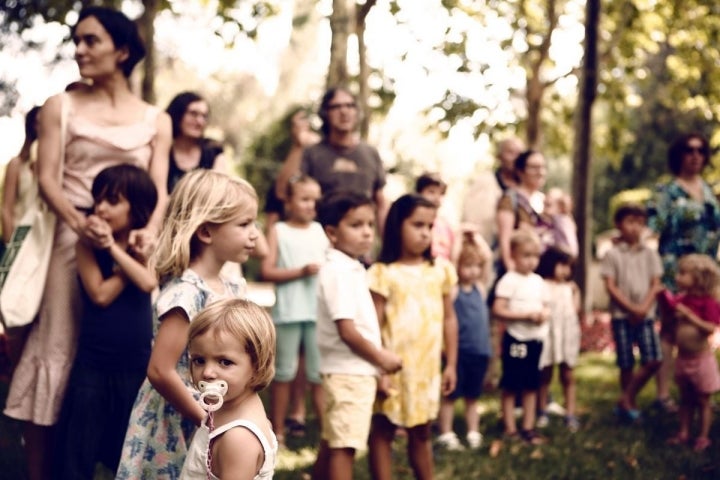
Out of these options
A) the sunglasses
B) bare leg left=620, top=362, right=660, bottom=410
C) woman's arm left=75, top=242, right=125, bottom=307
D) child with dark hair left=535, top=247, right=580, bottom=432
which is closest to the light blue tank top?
child with dark hair left=535, top=247, right=580, bottom=432

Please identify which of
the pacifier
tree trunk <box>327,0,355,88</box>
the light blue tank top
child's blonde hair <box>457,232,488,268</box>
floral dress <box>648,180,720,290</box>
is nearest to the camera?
the pacifier

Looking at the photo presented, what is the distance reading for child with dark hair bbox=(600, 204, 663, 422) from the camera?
6.98 meters

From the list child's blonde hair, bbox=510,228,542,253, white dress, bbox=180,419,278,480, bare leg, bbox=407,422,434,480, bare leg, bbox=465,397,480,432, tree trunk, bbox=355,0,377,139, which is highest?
tree trunk, bbox=355,0,377,139

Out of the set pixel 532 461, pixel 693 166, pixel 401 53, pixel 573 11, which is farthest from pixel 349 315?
pixel 573 11

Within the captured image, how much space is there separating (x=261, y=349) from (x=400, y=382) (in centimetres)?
208

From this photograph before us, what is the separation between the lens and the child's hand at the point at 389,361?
166 inches

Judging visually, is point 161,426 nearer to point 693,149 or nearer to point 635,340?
point 635,340

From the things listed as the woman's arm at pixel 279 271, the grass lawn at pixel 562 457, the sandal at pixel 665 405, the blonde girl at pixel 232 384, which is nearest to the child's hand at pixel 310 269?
the woman's arm at pixel 279 271

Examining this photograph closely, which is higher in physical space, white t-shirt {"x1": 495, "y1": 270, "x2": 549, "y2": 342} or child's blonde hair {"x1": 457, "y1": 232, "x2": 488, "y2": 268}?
child's blonde hair {"x1": 457, "y1": 232, "x2": 488, "y2": 268}

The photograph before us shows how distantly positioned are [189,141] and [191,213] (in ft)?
8.69

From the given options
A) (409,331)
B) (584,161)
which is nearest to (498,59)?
(584,161)

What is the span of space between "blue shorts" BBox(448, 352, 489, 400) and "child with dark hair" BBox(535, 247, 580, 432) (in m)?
0.70

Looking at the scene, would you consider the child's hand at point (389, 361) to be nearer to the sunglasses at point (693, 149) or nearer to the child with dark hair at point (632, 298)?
Answer: the child with dark hair at point (632, 298)

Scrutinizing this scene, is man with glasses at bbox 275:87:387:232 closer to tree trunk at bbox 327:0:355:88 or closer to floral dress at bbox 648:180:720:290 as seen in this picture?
tree trunk at bbox 327:0:355:88
